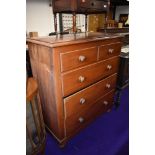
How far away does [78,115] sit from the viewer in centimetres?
130

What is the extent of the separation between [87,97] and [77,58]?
1.37 ft

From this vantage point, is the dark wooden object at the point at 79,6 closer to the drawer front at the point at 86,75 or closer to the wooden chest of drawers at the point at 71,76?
the wooden chest of drawers at the point at 71,76

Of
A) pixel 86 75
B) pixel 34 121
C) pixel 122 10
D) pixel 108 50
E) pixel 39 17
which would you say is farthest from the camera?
pixel 122 10

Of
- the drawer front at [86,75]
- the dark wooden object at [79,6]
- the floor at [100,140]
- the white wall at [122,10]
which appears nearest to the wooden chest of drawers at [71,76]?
the drawer front at [86,75]

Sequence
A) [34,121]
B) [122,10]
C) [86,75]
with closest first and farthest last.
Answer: [34,121] < [86,75] < [122,10]

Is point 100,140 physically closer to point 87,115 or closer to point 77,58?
point 87,115

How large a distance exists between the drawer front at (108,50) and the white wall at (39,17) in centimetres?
157

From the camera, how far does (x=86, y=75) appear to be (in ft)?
4.02

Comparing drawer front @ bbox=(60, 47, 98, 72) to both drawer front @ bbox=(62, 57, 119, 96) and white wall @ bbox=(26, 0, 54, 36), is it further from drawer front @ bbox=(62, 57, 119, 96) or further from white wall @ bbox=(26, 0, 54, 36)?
white wall @ bbox=(26, 0, 54, 36)

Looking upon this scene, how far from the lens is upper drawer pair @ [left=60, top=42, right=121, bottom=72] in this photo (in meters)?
1.01

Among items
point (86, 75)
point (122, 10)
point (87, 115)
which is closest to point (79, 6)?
point (86, 75)
